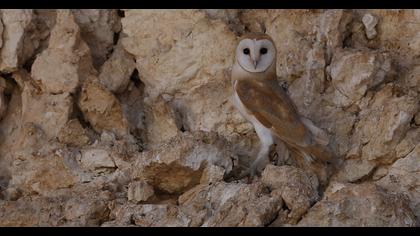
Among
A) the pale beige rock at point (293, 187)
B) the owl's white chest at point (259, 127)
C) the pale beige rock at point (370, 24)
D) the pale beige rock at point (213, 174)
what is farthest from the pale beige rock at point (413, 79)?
the pale beige rock at point (213, 174)

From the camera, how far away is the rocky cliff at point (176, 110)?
673 cm

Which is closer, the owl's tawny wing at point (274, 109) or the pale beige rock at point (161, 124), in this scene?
the owl's tawny wing at point (274, 109)

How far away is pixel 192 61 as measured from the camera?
26.6 ft

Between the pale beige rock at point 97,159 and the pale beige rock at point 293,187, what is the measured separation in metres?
1.51

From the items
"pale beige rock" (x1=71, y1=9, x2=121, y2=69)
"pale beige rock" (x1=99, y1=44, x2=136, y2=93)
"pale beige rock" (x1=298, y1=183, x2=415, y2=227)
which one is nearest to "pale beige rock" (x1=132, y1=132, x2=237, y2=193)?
"pale beige rock" (x1=298, y1=183, x2=415, y2=227)

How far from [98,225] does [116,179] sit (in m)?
0.71

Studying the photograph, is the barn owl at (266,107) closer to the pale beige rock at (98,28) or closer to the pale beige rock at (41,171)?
the pale beige rock at (98,28)

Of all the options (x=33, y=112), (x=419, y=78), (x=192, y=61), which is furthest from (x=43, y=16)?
(x=419, y=78)

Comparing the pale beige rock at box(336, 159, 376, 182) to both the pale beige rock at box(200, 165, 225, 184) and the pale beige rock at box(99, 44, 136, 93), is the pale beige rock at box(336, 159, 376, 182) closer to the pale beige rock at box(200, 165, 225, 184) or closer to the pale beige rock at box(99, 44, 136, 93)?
the pale beige rock at box(200, 165, 225, 184)

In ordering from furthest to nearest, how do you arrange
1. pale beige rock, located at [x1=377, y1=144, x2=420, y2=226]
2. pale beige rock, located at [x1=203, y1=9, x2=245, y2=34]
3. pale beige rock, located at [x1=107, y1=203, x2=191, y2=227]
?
pale beige rock, located at [x1=203, y1=9, x2=245, y2=34] < pale beige rock, located at [x1=377, y1=144, x2=420, y2=226] < pale beige rock, located at [x1=107, y1=203, x2=191, y2=227]

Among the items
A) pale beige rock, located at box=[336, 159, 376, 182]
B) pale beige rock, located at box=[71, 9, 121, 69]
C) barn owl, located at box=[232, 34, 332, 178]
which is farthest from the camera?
pale beige rock, located at box=[71, 9, 121, 69]

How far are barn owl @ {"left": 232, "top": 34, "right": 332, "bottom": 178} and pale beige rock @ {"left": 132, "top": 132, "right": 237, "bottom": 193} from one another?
455 mm

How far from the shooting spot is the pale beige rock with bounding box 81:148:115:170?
7367 millimetres
